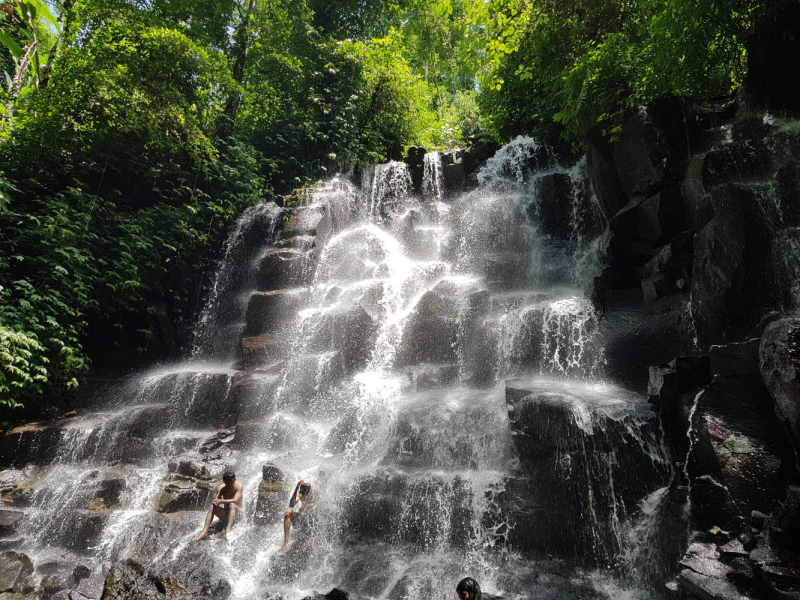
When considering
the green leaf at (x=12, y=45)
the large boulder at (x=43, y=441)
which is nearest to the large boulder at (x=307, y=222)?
the large boulder at (x=43, y=441)

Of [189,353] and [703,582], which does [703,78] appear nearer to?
[703,582]

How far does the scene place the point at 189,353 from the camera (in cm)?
1373

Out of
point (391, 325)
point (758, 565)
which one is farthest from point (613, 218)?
point (758, 565)

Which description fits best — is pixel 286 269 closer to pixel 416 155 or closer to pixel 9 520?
pixel 416 155

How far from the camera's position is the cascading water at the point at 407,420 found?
21.0 ft

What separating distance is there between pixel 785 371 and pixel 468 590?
4.10m

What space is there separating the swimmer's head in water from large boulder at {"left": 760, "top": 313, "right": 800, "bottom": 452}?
12.5 ft

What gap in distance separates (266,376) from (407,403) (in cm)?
364

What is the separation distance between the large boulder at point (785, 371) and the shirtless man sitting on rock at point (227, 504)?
25.4 feet

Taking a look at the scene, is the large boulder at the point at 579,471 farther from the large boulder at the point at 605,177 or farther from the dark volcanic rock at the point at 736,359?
the large boulder at the point at 605,177

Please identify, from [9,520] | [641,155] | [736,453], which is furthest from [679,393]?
[9,520]

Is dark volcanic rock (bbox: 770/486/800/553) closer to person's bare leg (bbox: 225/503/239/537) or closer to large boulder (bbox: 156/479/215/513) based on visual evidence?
person's bare leg (bbox: 225/503/239/537)

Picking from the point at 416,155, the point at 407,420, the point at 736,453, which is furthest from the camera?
the point at 416,155

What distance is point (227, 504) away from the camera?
7.50 metres
